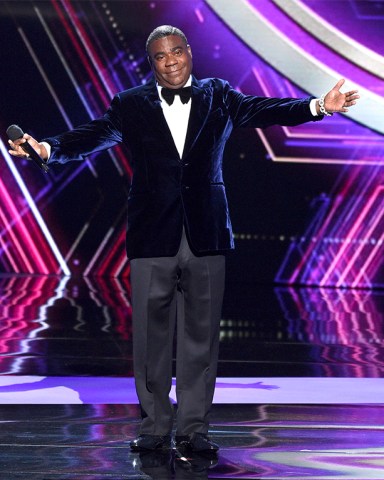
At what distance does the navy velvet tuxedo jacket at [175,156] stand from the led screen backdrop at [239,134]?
5590mm

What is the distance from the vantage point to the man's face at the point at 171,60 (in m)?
2.66

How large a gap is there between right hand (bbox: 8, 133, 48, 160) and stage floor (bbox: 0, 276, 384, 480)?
803 mm

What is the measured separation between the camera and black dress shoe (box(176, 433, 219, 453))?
2674mm

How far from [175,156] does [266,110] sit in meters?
0.30

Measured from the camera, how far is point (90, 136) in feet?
9.11

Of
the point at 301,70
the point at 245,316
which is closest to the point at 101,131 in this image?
the point at 245,316

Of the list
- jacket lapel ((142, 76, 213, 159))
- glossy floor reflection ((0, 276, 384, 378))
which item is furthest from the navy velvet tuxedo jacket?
glossy floor reflection ((0, 276, 384, 378))

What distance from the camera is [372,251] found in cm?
853

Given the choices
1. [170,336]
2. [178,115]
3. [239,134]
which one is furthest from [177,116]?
[239,134]

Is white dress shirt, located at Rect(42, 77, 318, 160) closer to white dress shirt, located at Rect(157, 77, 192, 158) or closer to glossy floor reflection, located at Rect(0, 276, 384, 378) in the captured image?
white dress shirt, located at Rect(157, 77, 192, 158)

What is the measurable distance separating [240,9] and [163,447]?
6.11 metres

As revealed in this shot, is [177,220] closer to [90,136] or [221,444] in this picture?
[90,136]

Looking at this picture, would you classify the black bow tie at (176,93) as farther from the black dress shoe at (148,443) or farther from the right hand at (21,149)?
the black dress shoe at (148,443)

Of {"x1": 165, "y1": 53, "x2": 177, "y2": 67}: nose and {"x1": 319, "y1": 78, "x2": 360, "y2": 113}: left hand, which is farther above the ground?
{"x1": 165, "y1": 53, "x2": 177, "y2": 67}: nose
